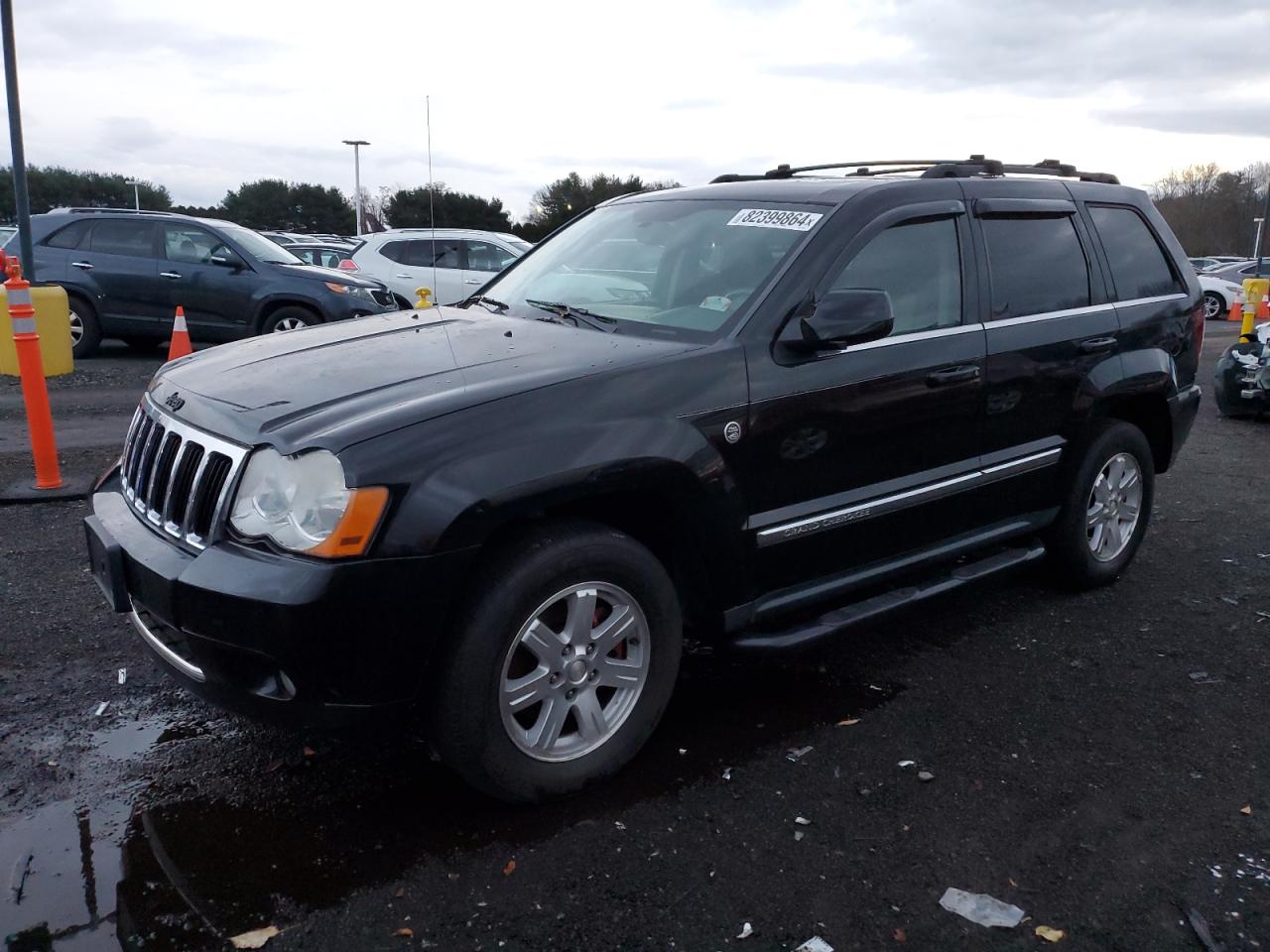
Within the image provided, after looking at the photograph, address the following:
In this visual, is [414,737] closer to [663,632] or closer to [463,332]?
[663,632]

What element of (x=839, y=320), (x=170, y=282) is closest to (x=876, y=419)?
(x=839, y=320)

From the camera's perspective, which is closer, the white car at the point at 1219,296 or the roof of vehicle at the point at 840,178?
the roof of vehicle at the point at 840,178

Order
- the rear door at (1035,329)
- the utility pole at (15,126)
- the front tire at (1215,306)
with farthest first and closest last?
the front tire at (1215,306), the utility pole at (15,126), the rear door at (1035,329)

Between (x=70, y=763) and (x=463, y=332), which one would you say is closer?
(x=70, y=763)

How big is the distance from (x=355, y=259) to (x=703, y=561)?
1280 centimetres

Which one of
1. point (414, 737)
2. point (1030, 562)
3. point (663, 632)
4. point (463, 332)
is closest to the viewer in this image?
point (663, 632)

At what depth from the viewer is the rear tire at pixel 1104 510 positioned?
4773 millimetres

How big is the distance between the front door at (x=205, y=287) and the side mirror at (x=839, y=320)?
10.0 meters

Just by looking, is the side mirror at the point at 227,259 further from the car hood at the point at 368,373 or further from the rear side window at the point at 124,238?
the car hood at the point at 368,373

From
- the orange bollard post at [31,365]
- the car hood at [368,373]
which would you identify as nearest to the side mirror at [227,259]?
the orange bollard post at [31,365]

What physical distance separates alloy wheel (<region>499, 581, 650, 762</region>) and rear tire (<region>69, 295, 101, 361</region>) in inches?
439

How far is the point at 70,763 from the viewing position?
3.33m

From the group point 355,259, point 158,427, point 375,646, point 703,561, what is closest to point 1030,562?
point 703,561

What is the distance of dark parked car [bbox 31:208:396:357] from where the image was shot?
12.2 metres
